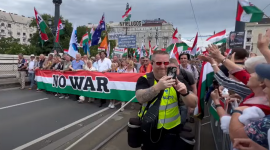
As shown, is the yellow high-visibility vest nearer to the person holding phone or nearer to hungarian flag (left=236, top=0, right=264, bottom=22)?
the person holding phone

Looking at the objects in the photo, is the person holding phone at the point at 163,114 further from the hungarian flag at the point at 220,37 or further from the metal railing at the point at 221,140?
the hungarian flag at the point at 220,37

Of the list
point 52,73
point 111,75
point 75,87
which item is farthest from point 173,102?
point 52,73

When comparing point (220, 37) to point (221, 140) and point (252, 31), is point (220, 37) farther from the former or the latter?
point (252, 31)

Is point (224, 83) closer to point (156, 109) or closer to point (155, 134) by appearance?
point (156, 109)

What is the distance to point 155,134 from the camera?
87.6 inches

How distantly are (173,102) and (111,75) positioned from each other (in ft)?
16.6

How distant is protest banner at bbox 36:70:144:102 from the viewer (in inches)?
268

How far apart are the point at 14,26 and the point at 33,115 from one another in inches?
4341

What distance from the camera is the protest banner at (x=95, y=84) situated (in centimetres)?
680

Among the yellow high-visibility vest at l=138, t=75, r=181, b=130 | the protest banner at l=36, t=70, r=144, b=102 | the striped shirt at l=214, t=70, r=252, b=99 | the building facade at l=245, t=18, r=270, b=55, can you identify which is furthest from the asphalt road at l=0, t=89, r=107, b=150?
the building facade at l=245, t=18, r=270, b=55

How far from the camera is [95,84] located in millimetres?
7375

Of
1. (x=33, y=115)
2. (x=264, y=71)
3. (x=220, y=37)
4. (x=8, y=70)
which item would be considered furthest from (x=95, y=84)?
(x=8, y=70)

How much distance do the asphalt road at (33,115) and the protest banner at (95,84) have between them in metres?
0.48

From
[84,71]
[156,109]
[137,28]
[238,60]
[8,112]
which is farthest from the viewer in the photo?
[137,28]
